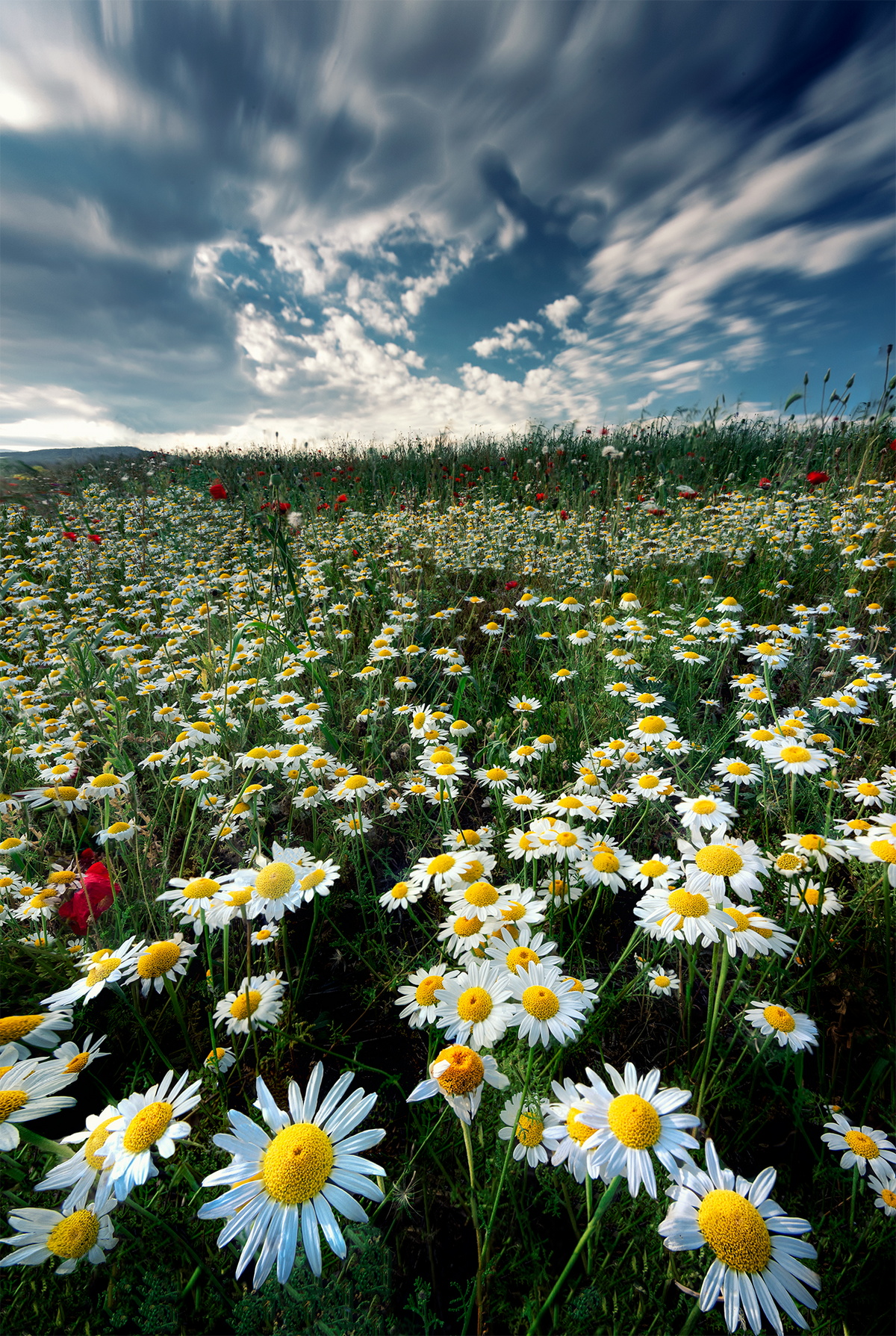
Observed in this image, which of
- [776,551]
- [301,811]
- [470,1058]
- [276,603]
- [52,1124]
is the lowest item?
[52,1124]

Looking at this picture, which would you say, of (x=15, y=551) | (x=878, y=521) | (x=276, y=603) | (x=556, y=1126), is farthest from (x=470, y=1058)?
(x=15, y=551)

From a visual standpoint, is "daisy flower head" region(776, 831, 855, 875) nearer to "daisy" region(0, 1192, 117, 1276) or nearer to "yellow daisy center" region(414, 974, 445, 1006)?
"yellow daisy center" region(414, 974, 445, 1006)

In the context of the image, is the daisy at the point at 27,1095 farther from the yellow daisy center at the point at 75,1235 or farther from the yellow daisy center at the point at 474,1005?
the yellow daisy center at the point at 474,1005

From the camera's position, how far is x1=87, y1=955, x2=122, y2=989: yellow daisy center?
124 cm

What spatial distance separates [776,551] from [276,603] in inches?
179

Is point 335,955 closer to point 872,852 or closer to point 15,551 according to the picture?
point 872,852

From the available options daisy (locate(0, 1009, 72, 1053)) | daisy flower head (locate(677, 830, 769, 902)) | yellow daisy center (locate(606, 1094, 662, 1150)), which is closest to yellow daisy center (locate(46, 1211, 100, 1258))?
daisy (locate(0, 1009, 72, 1053))

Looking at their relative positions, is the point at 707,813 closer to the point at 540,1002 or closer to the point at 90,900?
the point at 540,1002

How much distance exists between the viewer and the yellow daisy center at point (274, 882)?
1242mm

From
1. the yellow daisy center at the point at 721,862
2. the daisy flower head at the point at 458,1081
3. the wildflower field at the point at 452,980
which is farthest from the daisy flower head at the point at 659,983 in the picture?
the daisy flower head at the point at 458,1081

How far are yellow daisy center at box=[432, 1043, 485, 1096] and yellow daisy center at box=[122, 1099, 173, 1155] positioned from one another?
0.51 meters

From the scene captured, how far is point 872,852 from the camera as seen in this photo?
4.25 feet

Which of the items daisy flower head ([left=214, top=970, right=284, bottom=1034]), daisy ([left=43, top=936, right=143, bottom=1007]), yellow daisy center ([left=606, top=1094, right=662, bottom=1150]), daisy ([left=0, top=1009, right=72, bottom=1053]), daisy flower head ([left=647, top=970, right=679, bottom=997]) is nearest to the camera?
yellow daisy center ([left=606, top=1094, right=662, bottom=1150])

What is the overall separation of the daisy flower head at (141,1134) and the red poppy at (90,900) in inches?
37.2
